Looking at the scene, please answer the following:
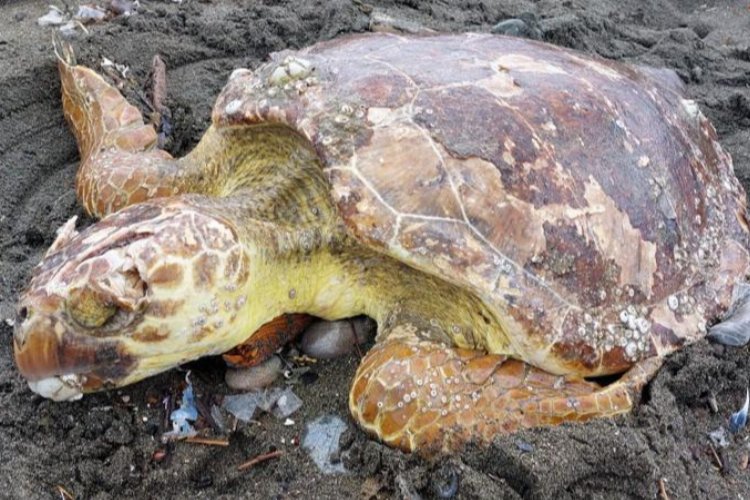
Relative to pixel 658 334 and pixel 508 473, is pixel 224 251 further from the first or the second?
pixel 658 334

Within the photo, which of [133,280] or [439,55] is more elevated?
[439,55]

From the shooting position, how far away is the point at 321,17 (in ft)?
Result: 13.5

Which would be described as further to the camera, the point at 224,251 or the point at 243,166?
the point at 243,166

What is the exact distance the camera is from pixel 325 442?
86.4 inches

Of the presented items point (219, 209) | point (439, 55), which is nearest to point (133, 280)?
point (219, 209)

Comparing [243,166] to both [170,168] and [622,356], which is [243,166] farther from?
[622,356]

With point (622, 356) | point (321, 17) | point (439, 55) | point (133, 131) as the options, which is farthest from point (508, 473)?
point (321, 17)

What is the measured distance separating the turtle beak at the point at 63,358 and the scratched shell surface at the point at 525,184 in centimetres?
76

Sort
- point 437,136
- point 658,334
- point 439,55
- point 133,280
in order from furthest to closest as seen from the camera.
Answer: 1. point 439,55
2. point 658,334
3. point 437,136
4. point 133,280

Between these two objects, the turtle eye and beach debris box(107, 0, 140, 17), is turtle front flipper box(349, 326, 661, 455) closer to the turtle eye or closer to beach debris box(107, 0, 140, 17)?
the turtle eye

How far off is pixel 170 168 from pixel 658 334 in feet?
6.16

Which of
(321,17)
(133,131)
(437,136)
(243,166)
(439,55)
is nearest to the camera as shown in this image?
(437,136)

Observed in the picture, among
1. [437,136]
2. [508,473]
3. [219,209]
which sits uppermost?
[437,136]

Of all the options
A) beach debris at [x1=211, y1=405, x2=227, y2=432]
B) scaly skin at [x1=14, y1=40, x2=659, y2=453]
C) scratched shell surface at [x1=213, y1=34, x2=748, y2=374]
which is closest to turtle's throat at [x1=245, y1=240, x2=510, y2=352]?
scaly skin at [x1=14, y1=40, x2=659, y2=453]
